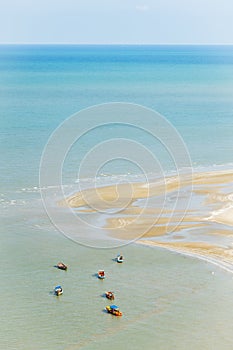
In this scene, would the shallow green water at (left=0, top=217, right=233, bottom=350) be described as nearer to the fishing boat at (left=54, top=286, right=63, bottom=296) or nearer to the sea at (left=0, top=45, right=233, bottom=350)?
the sea at (left=0, top=45, right=233, bottom=350)

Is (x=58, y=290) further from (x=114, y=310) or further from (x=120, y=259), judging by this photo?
(x=120, y=259)

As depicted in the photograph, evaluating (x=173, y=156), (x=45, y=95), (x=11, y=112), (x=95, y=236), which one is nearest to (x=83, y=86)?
(x=45, y=95)

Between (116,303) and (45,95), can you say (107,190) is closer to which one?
(116,303)

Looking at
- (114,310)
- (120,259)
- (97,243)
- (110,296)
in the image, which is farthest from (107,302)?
(97,243)

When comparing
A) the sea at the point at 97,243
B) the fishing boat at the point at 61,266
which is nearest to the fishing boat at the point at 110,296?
the sea at the point at 97,243

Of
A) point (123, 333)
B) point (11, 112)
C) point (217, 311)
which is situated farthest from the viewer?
point (11, 112)

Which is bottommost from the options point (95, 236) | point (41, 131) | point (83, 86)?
point (83, 86)

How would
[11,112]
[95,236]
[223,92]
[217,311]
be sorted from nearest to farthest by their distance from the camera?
[217,311] < [95,236] < [11,112] < [223,92]
